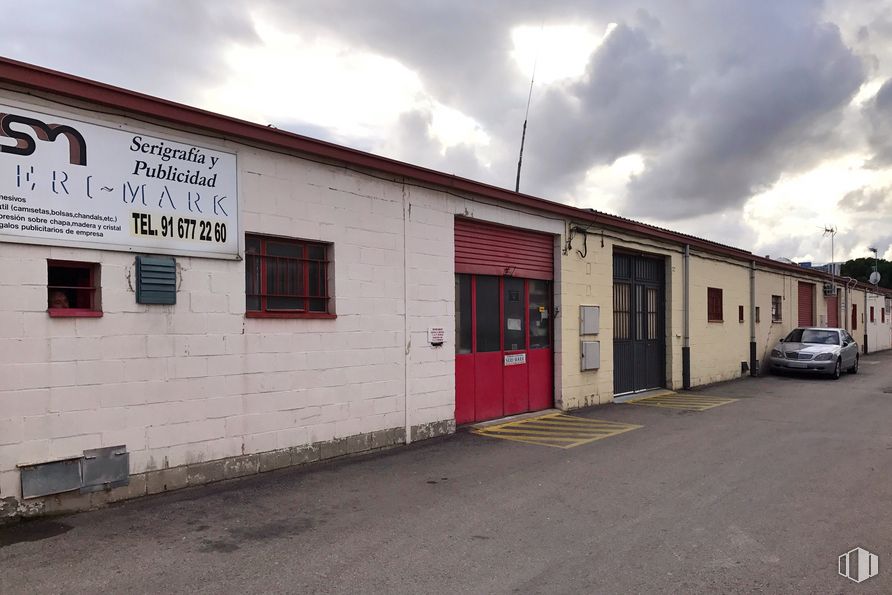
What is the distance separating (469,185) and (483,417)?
13.0 feet

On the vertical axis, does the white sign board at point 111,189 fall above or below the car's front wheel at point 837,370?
above

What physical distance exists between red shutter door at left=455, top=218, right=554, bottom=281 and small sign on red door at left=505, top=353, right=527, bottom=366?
1466 mm

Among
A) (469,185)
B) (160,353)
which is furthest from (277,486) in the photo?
A: (469,185)

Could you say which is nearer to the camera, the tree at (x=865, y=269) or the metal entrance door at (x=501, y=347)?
the metal entrance door at (x=501, y=347)

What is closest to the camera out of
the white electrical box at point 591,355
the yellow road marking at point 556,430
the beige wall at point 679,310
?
the yellow road marking at point 556,430

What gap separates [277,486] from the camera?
687 centimetres

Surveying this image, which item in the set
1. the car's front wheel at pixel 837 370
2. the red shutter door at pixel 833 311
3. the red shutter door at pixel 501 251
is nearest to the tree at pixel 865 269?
the red shutter door at pixel 833 311

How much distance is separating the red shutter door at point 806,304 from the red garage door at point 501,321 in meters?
18.5

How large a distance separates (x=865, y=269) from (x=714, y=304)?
69769mm

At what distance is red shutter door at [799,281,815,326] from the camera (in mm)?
25927

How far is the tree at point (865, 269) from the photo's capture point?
71812mm

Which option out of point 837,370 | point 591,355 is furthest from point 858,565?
point 837,370

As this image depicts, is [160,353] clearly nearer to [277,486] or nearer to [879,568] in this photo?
[277,486]

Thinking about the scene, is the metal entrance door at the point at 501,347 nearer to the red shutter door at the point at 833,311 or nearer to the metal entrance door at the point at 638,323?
the metal entrance door at the point at 638,323
